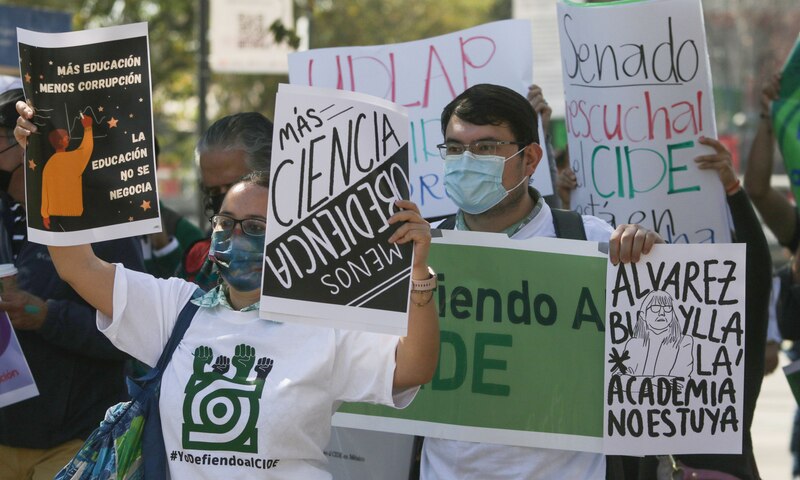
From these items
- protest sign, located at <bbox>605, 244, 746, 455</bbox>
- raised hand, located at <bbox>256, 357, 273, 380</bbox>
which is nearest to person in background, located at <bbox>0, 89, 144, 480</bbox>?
raised hand, located at <bbox>256, 357, 273, 380</bbox>

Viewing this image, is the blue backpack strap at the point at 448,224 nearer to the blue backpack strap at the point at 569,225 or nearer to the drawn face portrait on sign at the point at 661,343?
the blue backpack strap at the point at 569,225

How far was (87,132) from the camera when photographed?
3170 millimetres

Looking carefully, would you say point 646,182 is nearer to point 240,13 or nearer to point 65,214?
point 65,214

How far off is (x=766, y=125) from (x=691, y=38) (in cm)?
77

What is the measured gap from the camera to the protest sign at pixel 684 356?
3529 millimetres

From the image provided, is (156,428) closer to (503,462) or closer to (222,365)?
(222,365)

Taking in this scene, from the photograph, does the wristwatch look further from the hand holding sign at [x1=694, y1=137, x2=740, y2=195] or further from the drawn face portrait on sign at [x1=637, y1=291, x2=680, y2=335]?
the hand holding sign at [x1=694, y1=137, x2=740, y2=195]

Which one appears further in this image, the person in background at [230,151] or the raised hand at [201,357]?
the person in background at [230,151]

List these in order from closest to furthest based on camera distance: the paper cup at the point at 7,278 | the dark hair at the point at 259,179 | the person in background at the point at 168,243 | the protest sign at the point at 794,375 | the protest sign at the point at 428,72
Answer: the dark hair at the point at 259,179 → the paper cup at the point at 7,278 → the protest sign at the point at 794,375 → the protest sign at the point at 428,72 → the person in background at the point at 168,243

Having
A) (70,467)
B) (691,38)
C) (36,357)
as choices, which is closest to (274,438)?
(70,467)

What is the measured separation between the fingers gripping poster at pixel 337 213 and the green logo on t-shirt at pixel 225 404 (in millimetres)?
178

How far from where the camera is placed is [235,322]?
3166 millimetres

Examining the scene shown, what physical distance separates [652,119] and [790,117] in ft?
2.47

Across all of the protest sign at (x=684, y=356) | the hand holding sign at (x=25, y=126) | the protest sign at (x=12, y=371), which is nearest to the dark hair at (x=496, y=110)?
the protest sign at (x=684, y=356)
